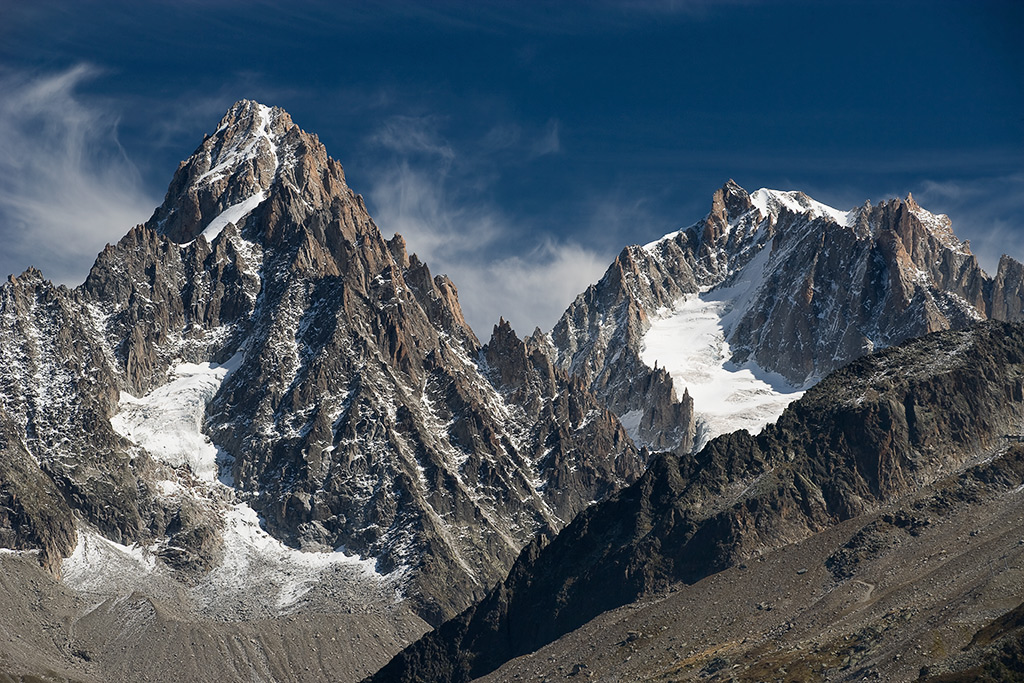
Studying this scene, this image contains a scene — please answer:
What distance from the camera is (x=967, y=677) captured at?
549 ft

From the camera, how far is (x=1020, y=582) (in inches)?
7746

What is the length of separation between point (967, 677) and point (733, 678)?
3872cm

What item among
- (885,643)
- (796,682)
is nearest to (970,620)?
(885,643)

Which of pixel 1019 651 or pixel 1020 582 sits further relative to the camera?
pixel 1020 582

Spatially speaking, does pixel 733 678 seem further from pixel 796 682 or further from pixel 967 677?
pixel 967 677

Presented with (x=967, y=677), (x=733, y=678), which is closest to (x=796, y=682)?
(x=733, y=678)

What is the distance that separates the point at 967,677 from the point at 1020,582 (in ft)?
111

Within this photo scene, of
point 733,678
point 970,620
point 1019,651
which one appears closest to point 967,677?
point 1019,651

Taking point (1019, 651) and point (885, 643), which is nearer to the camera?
point (1019, 651)

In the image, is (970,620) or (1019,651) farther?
(970,620)

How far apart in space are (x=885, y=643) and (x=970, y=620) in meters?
10.8

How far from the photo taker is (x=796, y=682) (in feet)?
620

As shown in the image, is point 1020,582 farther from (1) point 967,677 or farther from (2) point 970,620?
(1) point 967,677

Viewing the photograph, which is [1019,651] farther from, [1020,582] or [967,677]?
[1020,582]
